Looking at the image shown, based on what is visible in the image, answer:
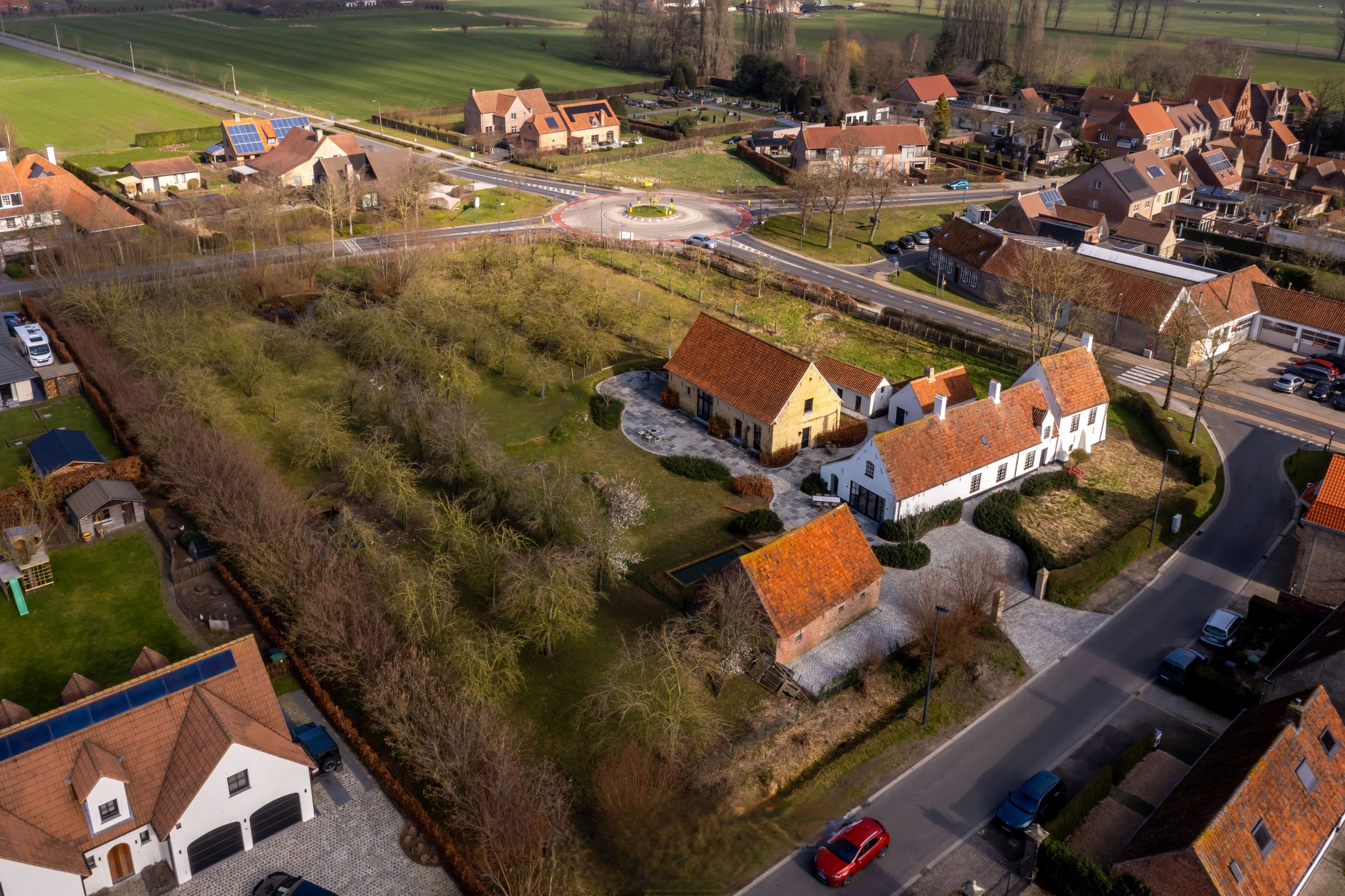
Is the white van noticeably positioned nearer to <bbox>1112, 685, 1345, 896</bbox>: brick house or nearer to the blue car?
the blue car

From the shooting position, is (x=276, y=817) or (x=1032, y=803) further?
(x=1032, y=803)

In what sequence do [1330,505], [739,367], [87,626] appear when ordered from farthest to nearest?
[739,367], [1330,505], [87,626]

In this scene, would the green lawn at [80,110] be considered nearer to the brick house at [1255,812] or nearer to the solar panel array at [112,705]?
the solar panel array at [112,705]

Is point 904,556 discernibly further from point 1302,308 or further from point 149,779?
point 1302,308

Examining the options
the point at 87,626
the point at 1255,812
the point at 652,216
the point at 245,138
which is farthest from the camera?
the point at 245,138

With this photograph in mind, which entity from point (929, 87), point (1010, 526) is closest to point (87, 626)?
point (1010, 526)

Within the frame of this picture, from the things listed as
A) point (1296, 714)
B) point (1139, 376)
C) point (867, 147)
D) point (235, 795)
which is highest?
point (867, 147)

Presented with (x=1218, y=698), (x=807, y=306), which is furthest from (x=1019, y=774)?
(x=807, y=306)

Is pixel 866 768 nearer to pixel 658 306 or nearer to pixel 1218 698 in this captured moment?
pixel 1218 698

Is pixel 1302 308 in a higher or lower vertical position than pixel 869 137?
lower
